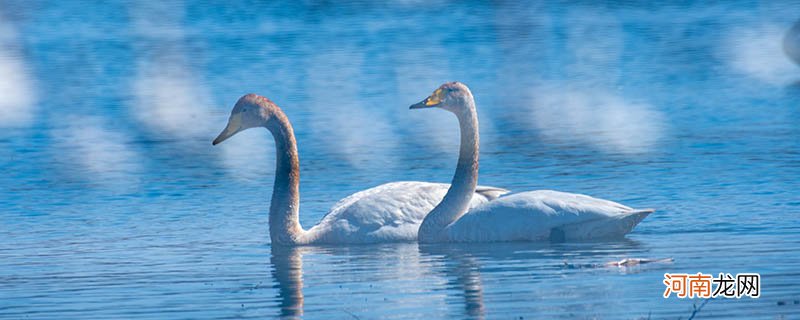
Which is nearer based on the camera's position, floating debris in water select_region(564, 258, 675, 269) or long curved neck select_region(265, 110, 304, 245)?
floating debris in water select_region(564, 258, 675, 269)

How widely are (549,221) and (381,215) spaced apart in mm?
1362

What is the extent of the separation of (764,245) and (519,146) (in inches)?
333

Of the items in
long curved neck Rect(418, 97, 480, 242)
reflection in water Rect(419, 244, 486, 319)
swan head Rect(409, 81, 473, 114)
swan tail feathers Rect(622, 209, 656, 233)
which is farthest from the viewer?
swan head Rect(409, 81, 473, 114)

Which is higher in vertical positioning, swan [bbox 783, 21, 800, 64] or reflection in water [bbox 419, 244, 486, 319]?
swan [bbox 783, 21, 800, 64]

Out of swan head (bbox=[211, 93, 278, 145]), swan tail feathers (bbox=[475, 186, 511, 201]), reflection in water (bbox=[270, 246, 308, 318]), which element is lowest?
reflection in water (bbox=[270, 246, 308, 318])

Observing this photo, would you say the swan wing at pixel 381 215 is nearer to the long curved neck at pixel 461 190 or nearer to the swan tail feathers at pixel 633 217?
the long curved neck at pixel 461 190

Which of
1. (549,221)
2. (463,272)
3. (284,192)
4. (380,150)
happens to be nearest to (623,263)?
(463,272)

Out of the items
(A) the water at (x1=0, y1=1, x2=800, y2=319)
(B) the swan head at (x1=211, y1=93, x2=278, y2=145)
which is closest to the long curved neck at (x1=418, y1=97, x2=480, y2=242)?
(A) the water at (x1=0, y1=1, x2=800, y2=319)

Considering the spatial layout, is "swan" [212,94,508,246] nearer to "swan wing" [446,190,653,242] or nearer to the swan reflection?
the swan reflection

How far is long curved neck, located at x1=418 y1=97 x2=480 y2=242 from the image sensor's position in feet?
42.2

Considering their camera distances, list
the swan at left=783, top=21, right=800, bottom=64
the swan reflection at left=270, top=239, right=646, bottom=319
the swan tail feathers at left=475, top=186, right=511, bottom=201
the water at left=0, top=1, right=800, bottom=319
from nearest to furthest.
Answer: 1. the swan reflection at left=270, top=239, right=646, bottom=319
2. the water at left=0, top=1, right=800, bottom=319
3. the swan tail feathers at left=475, top=186, right=511, bottom=201
4. the swan at left=783, top=21, right=800, bottom=64

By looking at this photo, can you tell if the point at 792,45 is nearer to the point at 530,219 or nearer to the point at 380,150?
the point at 380,150

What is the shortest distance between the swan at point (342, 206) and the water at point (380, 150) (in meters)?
0.31

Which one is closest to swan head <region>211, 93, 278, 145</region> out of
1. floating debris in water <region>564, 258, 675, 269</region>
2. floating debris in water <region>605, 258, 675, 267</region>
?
floating debris in water <region>564, 258, 675, 269</region>
